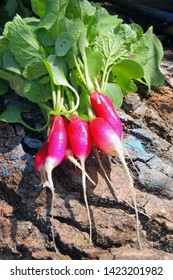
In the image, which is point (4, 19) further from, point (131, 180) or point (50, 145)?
point (131, 180)

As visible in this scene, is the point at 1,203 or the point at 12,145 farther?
the point at 12,145

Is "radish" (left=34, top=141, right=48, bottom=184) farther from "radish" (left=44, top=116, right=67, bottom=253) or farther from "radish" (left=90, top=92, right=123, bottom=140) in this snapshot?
"radish" (left=90, top=92, right=123, bottom=140)

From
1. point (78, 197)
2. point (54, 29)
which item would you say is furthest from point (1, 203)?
point (54, 29)

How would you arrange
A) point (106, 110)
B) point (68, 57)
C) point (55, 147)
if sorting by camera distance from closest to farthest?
point (55, 147) → point (106, 110) → point (68, 57)

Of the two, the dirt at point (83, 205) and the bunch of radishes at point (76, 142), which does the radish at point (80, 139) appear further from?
the dirt at point (83, 205)

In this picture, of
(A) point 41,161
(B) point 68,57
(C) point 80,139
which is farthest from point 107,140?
(B) point 68,57

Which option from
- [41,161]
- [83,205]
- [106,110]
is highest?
[106,110]

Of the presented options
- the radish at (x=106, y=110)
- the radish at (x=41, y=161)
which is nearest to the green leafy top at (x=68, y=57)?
the radish at (x=106, y=110)

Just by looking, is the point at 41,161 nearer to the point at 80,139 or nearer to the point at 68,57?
the point at 80,139
